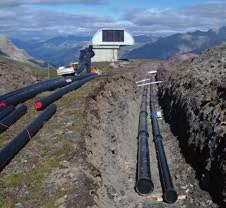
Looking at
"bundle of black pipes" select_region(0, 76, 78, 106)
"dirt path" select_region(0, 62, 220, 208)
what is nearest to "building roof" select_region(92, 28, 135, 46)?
"bundle of black pipes" select_region(0, 76, 78, 106)

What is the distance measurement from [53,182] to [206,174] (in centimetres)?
1021

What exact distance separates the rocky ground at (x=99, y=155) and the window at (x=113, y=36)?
5571 centimetres

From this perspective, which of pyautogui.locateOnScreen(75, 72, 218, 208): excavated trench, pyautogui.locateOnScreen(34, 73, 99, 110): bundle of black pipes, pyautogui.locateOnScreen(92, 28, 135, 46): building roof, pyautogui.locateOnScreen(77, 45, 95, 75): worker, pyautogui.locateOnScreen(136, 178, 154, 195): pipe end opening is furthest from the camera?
pyautogui.locateOnScreen(92, 28, 135, 46): building roof

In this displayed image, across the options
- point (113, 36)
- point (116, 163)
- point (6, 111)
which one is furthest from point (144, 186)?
point (113, 36)

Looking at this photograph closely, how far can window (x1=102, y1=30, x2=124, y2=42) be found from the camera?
A: 9881 cm

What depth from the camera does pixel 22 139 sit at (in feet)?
77.8

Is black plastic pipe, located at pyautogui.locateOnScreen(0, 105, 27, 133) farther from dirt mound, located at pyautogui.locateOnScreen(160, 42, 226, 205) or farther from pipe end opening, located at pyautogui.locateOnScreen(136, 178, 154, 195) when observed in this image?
dirt mound, located at pyautogui.locateOnScreen(160, 42, 226, 205)

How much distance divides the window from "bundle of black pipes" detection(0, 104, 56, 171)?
69056mm

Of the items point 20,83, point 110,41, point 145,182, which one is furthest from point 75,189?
point 110,41

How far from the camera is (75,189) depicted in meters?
18.5

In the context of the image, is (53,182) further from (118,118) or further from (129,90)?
(129,90)

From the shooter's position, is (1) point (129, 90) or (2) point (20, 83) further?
(1) point (129, 90)

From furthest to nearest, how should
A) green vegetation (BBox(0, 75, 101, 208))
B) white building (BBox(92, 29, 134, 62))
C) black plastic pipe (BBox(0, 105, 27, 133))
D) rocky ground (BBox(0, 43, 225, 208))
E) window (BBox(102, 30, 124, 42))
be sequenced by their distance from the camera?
window (BBox(102, 30, 124, 42)) < white building (BBox(92, 29, 134, 62)) < black plastic pipe (BBox(0, 105, 27, 133)) < rocky ground (BBox(0, 43, 225, 208)) < green vegetation (BBox(0, 75, 101, 208))

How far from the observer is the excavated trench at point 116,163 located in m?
21.1
